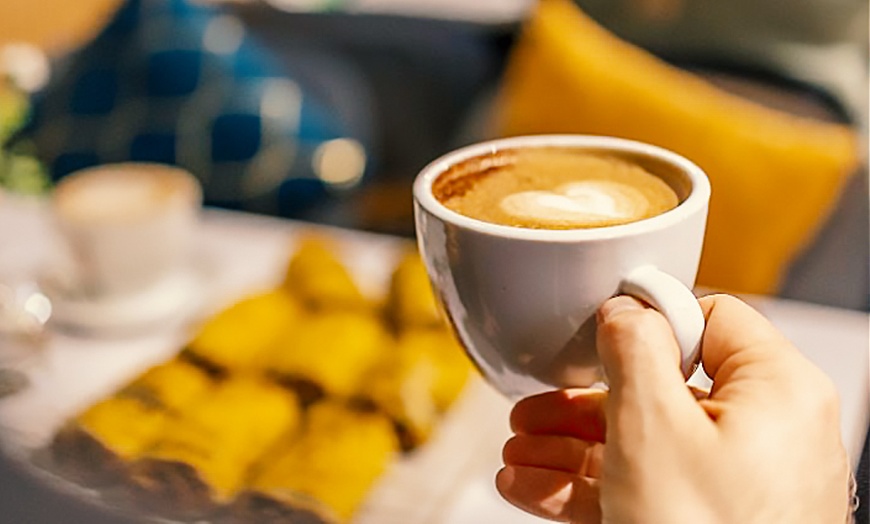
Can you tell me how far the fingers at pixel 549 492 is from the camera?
13.4 inches

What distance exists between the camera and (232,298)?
68 centimetres

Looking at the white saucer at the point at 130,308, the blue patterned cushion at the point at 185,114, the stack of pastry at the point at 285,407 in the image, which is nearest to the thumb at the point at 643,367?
the stack of pastry at the point at 285,407

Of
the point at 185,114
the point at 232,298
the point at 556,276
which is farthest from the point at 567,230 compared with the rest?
the point at 185,114

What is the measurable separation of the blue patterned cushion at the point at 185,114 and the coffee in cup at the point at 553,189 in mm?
725

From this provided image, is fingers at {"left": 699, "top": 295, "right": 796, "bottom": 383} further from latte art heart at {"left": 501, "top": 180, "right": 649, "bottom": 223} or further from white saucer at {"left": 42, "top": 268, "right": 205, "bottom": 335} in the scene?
white saucer at {"left": 42, "top": 268, "right": 205, "bottom": 335}

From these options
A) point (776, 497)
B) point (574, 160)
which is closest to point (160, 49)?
point (574, 160)

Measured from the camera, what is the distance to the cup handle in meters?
0.27

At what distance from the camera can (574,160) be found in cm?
35

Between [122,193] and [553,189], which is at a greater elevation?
[553,189]

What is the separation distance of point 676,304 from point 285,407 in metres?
0.30

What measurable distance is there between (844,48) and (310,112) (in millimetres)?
547

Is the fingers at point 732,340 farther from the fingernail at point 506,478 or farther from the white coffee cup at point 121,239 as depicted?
the white coffee cup at point 121,239

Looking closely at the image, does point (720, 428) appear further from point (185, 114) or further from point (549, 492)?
point (185, 114)

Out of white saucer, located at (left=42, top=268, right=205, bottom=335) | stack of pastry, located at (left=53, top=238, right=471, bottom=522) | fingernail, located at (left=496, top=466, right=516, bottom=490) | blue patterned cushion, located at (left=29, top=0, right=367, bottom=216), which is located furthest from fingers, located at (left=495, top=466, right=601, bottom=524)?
blue patterned cushion, located at (left=29, top=0, right=367, bottom=216)
